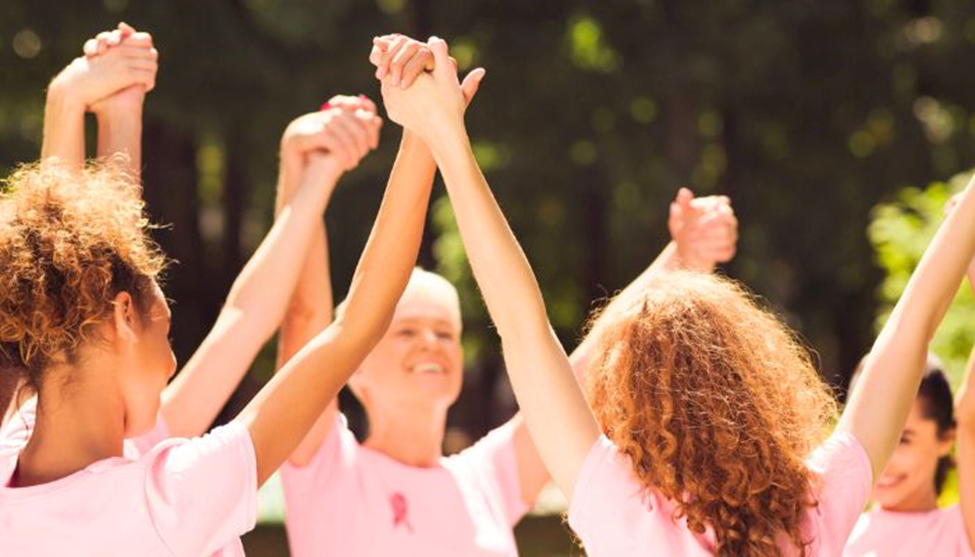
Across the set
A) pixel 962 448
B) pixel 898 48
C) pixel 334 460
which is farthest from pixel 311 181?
pixel 898 48

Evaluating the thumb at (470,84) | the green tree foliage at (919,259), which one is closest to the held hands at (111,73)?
the thumb at (470,84)

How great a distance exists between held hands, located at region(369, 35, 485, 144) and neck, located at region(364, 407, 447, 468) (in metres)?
1.64

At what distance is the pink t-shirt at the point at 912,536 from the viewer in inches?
153

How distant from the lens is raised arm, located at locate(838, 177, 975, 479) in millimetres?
2830

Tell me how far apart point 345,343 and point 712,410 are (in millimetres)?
662

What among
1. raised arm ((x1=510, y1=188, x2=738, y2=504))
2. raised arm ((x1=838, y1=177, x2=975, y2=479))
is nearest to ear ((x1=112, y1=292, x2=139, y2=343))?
raised arm ((x1=838, y1=177, x2=975, y2=479))

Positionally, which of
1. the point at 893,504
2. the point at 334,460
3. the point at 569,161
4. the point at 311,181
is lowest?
the point at 893,504

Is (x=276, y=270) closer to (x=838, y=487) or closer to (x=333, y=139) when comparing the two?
(x=333, y=139)

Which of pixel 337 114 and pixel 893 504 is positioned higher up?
pixel 337 114

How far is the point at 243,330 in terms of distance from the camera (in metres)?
3.62

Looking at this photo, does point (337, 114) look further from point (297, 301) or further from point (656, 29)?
point (656, 29)

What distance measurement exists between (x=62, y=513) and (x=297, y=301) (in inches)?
64.5

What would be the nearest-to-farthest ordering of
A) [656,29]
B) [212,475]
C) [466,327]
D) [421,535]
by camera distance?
[212,475], [421,535], [656,29], [466,327]

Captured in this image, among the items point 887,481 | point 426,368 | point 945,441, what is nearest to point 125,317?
point 426,368
